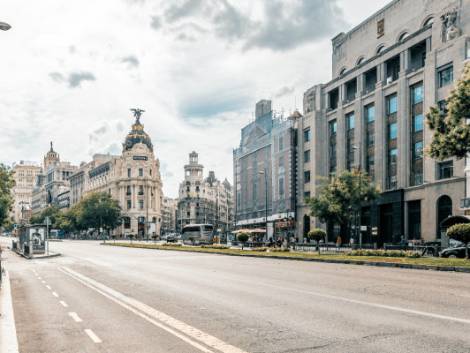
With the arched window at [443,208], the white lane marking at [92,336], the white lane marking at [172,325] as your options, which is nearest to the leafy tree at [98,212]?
the arched window at [443,208]

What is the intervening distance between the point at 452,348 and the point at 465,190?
128 feet

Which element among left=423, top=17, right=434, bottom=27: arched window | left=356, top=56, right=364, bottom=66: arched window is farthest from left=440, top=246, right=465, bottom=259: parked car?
left=356, top=56, right=364, bottom=66: arched window

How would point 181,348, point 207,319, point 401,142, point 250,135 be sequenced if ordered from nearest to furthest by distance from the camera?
point 181,348 < point 207,319 < point 401,142 < point 250,135

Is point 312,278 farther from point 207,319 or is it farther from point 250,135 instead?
point 250,135

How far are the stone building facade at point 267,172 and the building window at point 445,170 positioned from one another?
27.0 meters

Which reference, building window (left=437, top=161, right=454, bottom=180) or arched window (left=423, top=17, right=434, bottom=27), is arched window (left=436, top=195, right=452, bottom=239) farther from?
arched window (left=423, top=17, right=434, bottom=27)

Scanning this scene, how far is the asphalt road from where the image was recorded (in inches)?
344

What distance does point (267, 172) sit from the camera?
9381 centimetres

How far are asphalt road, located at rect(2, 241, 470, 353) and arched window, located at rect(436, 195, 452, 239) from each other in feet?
96.3

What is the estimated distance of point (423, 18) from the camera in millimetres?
54531

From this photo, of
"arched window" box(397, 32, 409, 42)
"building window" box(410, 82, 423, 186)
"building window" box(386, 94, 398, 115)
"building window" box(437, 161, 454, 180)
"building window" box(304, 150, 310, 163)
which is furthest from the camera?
"building window" box(304, 150, 310, 163)

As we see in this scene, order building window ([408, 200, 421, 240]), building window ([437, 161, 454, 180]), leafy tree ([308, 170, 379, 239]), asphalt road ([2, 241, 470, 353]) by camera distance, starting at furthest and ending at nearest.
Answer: building window ([408, 200, 421, 240]), leafy tree ([308, 170, 379, 239]), building window ([437, 161, 454, 180]), asphalt road ([2, 241, 470, 353])

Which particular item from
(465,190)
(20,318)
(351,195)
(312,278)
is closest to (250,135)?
(351,195)

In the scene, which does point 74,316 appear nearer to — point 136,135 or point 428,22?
point 428,22
